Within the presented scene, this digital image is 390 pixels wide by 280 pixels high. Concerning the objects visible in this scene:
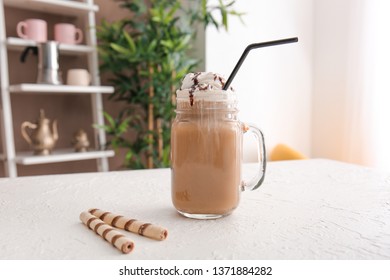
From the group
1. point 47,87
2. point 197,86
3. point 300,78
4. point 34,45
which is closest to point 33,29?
point 34,45

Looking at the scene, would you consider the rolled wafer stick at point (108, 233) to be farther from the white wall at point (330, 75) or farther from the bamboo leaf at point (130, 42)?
the white wall at point (330, 75)

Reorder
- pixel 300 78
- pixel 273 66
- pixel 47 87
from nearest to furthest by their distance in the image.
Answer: pixel 47 87
pixel 273 66
pixel 300 78

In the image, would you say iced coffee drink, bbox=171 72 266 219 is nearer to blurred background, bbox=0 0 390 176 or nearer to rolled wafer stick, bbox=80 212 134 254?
rolled wafer stick, bbox=80 212 134 254

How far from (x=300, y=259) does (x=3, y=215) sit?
0.52 metres

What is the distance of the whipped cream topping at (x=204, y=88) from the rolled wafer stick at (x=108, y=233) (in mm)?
243

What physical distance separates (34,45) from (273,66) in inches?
70.2

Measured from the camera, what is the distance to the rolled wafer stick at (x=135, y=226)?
528mm

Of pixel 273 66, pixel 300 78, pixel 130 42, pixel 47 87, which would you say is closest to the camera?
pixel 47 87

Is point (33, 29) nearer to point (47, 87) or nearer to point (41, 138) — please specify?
point (47, 87)

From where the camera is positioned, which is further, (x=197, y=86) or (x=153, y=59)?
(x=153, y=59)

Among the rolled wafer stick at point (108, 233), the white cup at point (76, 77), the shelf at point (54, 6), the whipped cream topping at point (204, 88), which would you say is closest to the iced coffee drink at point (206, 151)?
the whipped cream topping at point (204, 88)

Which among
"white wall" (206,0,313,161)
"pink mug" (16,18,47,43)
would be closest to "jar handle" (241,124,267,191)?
"pink mug" (16,18,47,43)

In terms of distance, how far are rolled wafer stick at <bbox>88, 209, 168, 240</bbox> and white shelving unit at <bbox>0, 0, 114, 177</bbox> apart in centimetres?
157

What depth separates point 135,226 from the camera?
1.83 ft
